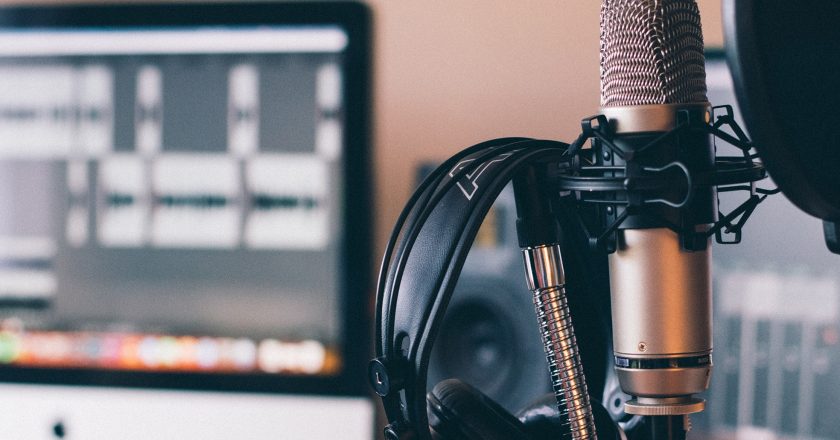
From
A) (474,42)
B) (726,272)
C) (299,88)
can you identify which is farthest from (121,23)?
(726,272)

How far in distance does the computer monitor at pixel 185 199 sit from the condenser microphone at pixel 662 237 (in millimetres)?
610

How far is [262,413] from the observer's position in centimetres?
88

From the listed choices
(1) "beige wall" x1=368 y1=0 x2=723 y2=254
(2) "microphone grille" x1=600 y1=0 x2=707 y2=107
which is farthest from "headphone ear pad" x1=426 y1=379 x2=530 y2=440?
(1) "beige wall" x1=368 y1=0 x2=723 y2=254

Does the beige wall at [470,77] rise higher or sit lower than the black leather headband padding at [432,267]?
higher

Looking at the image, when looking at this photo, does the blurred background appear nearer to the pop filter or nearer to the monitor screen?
the monitor screen

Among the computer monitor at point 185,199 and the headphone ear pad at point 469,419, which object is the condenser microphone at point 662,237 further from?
the computer monitor at point 185,199

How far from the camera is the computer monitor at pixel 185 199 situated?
900 millimetres

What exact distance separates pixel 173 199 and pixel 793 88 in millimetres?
799

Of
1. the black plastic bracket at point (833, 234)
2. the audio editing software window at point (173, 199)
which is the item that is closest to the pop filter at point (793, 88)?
the black plastic bracket at point (833, 234)

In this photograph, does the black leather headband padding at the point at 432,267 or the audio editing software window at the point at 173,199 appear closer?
the black leather headband padding at the point at 432,267

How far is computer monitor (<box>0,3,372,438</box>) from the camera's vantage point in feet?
2.95

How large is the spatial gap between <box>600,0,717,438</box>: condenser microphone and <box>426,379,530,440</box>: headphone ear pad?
5cm

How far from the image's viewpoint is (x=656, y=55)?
0.98 feet

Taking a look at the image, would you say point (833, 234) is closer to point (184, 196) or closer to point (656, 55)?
point (656, 55)
